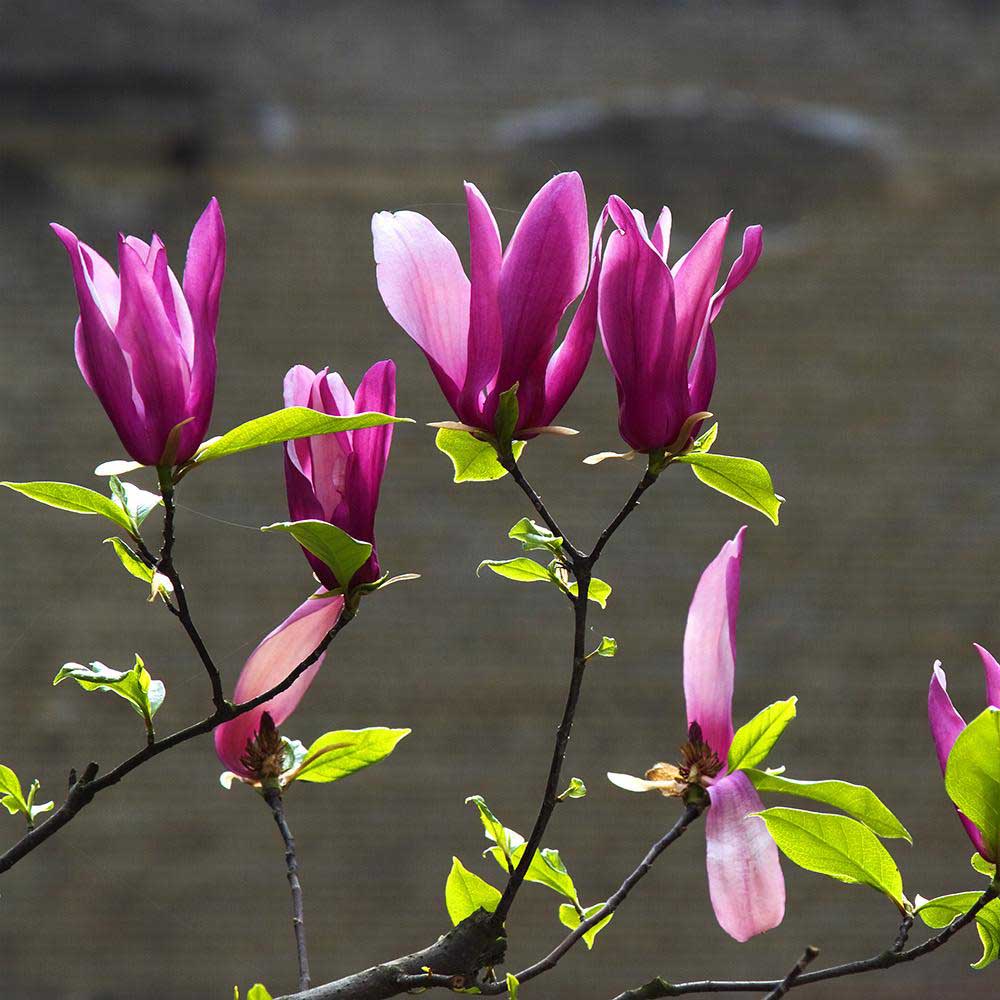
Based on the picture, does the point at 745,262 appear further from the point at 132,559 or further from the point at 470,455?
the point at 132,559

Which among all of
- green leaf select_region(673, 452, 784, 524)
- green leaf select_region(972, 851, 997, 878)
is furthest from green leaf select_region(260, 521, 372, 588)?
green leaf select_region(972, 851, 997, 878)

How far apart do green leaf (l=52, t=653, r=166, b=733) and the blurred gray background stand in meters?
3.08

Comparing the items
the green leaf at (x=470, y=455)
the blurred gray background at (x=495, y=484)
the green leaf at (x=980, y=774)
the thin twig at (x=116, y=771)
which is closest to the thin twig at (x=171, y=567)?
the thin twig at (x=116, y=771)

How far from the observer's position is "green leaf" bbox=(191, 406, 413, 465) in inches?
15.6

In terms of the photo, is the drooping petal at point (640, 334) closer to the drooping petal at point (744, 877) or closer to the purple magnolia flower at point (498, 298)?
the purple magnolia flower at point (498, 298)

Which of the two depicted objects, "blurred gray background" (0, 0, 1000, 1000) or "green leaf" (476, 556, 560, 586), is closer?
"green leaf" (476, 556, 560, 586)

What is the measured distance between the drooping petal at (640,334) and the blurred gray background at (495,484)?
317 centimetres

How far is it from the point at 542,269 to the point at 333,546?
0.38 feet

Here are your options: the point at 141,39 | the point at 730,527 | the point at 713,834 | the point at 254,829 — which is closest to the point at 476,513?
the point at 730,527

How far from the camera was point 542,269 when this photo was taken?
42cm

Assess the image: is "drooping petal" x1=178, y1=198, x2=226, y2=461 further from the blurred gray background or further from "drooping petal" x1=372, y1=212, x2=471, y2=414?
the blurred gray background

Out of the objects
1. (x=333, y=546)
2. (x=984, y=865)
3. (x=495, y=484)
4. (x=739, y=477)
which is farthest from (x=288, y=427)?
(x=495, y=484)

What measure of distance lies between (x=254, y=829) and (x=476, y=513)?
3.57 feet

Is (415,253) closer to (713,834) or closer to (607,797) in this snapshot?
(713,834)
